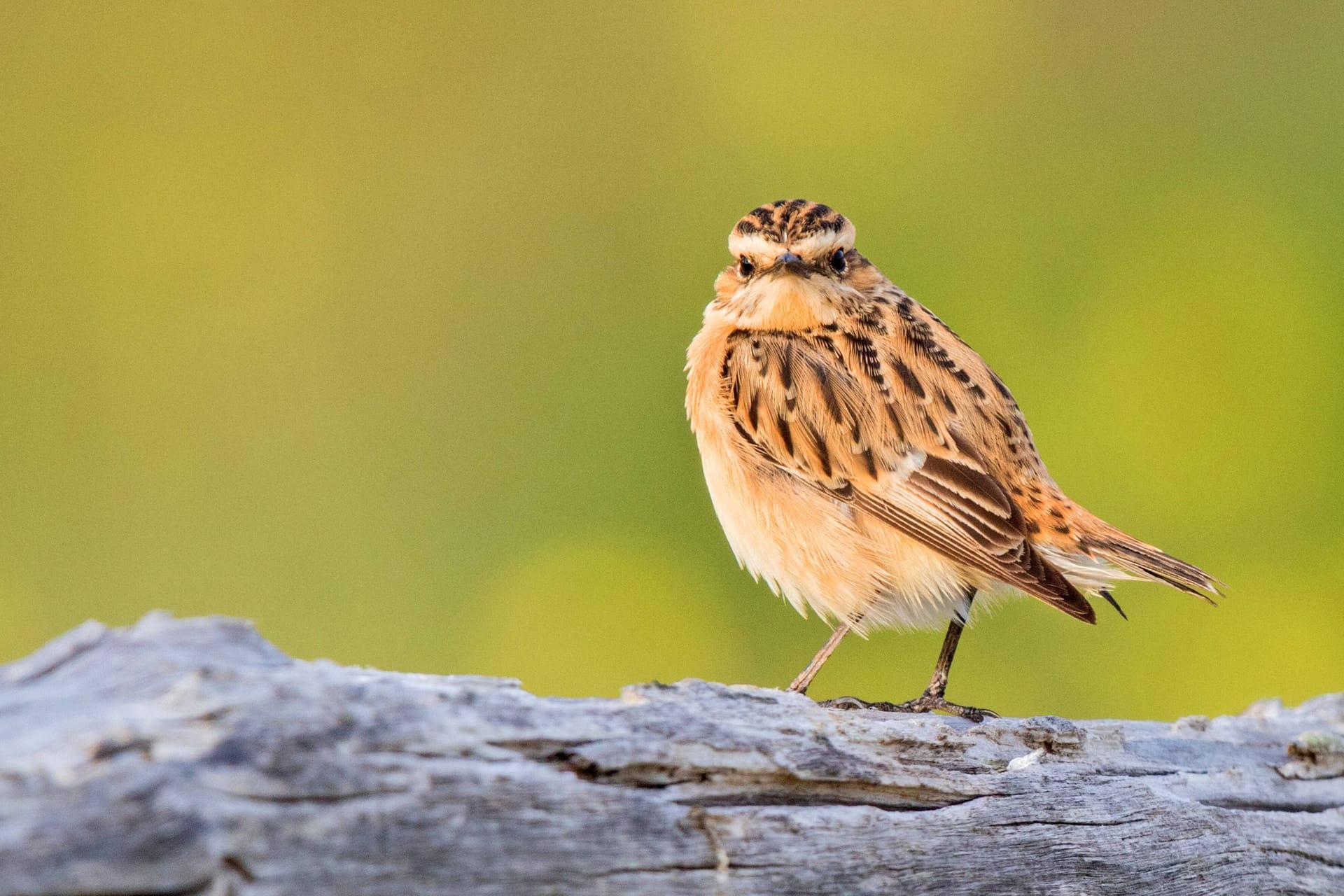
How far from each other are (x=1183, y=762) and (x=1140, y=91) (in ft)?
21.1

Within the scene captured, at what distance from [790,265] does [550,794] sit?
3.37 m

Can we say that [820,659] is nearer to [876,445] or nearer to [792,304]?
[876,445]

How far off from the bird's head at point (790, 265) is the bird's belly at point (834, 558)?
2.35 ft

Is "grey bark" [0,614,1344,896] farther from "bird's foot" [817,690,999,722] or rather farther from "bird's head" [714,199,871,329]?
"bird's head" [714,199,871,329]

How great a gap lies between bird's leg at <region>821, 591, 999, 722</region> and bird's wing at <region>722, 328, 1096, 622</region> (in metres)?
0.43

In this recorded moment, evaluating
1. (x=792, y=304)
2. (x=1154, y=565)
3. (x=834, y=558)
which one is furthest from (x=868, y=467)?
(x=1154, y=565)

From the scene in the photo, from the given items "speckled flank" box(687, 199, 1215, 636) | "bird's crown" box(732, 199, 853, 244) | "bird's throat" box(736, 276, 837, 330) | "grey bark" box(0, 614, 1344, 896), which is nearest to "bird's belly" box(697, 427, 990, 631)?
"speckled flank" box(687, 199, 1215, 636)

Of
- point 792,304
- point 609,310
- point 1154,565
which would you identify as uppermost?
point 609,310

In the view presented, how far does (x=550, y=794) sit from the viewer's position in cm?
278

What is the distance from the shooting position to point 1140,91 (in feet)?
30.2

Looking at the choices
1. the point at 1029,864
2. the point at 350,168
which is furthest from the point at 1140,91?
the point at 1029,864

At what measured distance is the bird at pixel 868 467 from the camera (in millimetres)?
5008

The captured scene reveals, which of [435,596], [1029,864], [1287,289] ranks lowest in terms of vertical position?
[1029,864]

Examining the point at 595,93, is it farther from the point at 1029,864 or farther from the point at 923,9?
the point at 1029,864
